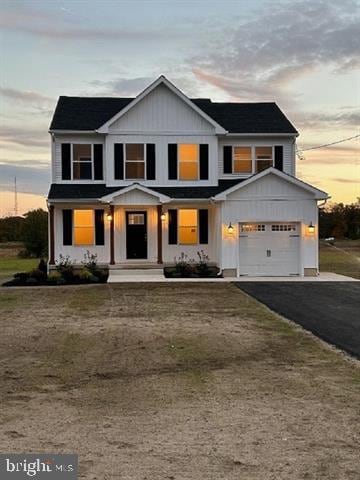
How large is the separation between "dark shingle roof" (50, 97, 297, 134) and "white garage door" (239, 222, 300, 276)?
16.6 ft

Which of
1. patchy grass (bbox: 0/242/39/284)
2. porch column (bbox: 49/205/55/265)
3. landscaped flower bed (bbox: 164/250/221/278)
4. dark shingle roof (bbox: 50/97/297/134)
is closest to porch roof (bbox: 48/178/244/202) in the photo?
porch column (bbox: 49/205/55/265)

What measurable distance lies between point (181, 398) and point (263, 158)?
20064mm

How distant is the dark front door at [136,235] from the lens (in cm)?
2405

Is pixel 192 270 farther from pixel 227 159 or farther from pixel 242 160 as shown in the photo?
pixel 242 160

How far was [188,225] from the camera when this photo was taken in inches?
958

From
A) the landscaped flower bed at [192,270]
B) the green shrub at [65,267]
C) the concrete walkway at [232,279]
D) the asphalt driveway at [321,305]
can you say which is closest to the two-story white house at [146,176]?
the green shrub at [65,267]

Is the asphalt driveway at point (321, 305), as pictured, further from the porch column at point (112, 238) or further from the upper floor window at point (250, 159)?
the upper floor window at point (250, 159)

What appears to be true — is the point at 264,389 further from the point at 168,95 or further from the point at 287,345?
the point at 168,95

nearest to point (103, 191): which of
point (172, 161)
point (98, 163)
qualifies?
point (98, 163)

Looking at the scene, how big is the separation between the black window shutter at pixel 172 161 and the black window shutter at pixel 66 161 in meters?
4.33

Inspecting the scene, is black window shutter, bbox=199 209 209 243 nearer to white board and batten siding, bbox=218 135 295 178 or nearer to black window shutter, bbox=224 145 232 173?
white board and batten siding, bbox=218 135 295 178

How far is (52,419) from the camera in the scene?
5.68 meters

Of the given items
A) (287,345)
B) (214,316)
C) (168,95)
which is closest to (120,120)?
(168,95)

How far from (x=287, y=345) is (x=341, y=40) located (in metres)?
18.9
